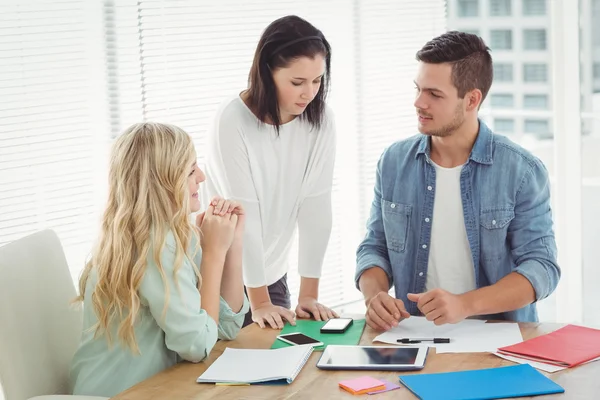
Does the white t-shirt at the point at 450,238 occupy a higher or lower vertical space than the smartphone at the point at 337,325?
higher

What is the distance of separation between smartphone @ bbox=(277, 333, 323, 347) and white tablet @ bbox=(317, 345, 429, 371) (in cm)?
5

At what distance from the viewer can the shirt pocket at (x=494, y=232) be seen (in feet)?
7.44

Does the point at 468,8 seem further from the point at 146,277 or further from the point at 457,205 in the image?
the point at 146,277

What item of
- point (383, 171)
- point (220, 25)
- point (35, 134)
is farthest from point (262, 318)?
point (220, 25)

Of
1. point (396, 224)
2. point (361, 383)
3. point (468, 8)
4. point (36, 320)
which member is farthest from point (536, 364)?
point (468, 8)

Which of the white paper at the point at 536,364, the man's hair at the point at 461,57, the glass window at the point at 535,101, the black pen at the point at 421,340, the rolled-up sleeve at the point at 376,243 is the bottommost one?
the white paper at the point at 536,364

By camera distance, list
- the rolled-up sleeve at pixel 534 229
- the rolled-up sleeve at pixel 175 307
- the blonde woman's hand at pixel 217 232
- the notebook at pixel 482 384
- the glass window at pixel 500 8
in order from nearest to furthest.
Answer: the notebook at pixel 482 384 → the rolled-up sleeve at pixel 175 307 → the blonde woman's hand at pixel 217 232 → the rolled-up sleeve at pixel 534 229 → the glass window at pixel 500 8

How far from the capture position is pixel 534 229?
88.1 inches

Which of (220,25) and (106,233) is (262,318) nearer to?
(106,233)

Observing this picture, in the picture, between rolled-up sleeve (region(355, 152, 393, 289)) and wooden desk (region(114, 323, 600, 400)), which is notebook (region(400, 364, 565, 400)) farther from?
rolled-up sleeve (region(355, 152, 393, 289))

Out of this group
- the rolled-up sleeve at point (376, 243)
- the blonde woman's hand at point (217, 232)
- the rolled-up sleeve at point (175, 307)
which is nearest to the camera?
the rolled-up sleeve at point (175, 307)

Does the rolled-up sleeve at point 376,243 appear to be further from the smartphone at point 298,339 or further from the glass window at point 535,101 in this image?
the glass window at point 535,101

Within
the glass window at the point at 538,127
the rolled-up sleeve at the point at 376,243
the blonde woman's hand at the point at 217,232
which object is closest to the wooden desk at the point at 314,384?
the blonde woman's hand at the point at 217,232

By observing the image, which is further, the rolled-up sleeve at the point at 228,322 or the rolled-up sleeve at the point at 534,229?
the rolled-up sleeve at the point at 534,229
